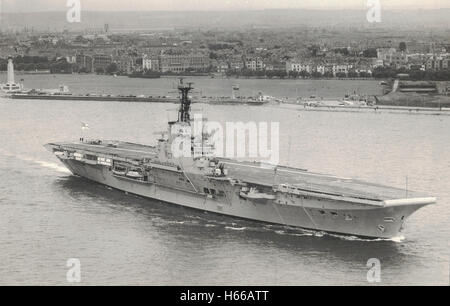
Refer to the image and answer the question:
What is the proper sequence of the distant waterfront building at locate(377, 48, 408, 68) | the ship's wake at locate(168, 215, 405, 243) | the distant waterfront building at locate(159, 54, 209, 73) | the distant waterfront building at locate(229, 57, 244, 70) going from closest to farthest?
the ship's wake at locate(168, 215, 405, 243), the distant waterfront building at locate(377, 48, 408, 68), the distant waterfront building at locate(229, 57, 244, 70), the distant waterfront building at locate(159, 54, 209, 73)

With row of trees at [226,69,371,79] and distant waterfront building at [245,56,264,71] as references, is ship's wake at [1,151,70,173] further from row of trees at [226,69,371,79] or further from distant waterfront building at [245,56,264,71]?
distant waterfront building at [245,56,264,71]

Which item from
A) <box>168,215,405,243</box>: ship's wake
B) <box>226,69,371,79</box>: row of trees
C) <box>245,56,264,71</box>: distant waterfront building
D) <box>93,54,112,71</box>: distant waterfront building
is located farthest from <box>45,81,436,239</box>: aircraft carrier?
<box>93,54,112,71</box>: distant waterfront building

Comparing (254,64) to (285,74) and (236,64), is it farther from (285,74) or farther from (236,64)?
(285,74)

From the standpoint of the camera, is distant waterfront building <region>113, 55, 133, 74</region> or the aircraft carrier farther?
distant waterfront building <region>113, 55, 133, 74</region>

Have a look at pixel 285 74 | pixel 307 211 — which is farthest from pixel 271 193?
pixel 285 74

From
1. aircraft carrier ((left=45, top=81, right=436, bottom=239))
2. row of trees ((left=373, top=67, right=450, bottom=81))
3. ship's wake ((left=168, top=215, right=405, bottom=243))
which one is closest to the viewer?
aircraft carrier ((left=45, top=81, right=436, bottom=239))

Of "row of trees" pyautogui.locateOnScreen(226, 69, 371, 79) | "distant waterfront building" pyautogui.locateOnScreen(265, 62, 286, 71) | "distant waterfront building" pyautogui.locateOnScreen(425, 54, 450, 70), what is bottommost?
"row of trees" pyautogui.locateOnScreen(226, 69, 371, 79)
